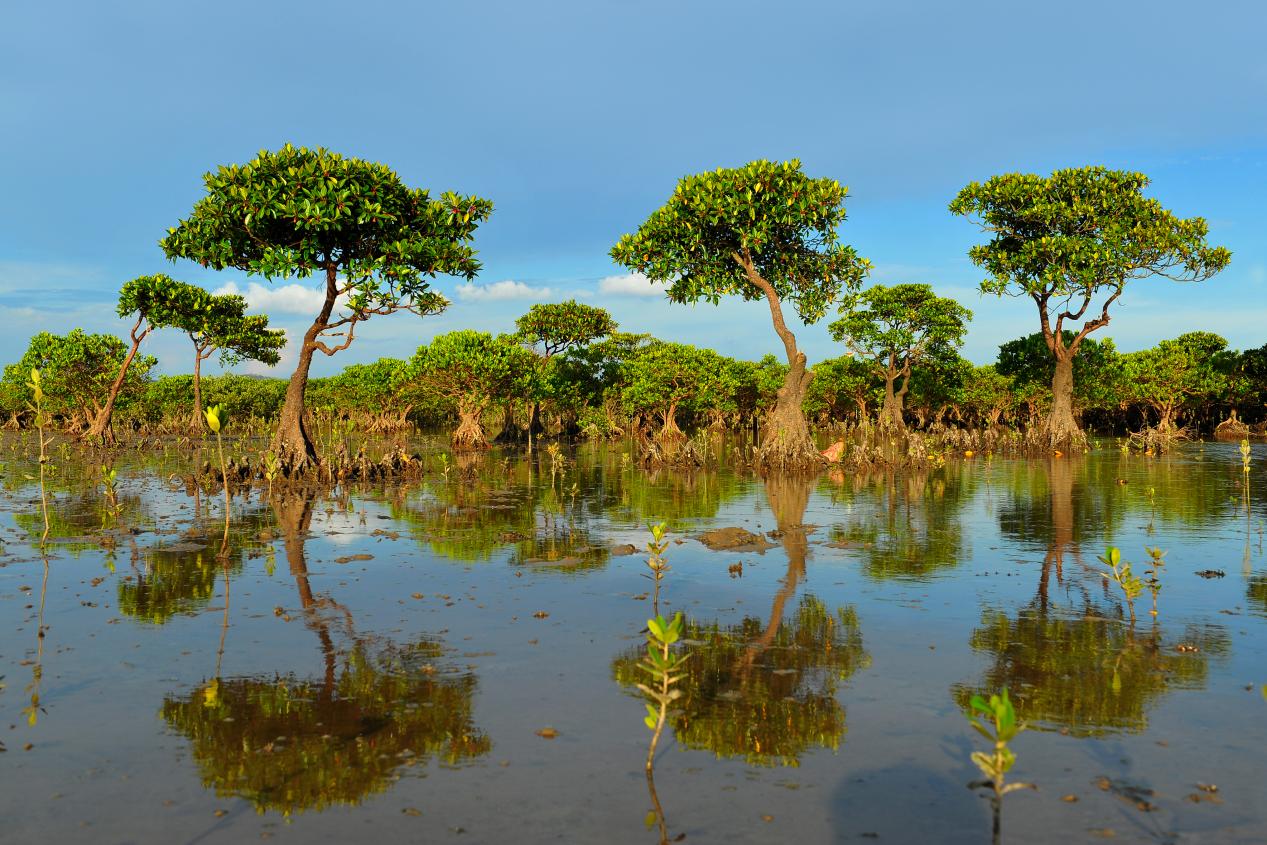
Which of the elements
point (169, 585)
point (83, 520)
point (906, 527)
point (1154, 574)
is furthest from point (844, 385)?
point (169, 585)

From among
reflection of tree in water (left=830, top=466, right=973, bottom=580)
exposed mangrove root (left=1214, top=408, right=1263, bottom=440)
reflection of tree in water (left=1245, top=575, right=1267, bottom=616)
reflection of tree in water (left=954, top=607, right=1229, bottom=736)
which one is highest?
exposed mangrove root (left=1214, top=408, right=1263, bottom=440)

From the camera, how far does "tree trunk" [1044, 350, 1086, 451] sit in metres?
34.4

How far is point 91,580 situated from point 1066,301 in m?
38.8

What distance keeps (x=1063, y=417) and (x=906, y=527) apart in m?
27.0

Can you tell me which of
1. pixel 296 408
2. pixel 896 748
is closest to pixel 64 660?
pixel 896 748

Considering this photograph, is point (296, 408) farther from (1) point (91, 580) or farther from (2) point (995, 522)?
(2) point (995, 522)

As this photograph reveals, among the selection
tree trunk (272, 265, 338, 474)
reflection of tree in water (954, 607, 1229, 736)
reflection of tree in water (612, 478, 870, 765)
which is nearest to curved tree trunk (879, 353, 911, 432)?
tree trunk (272, 265, 338, 474)

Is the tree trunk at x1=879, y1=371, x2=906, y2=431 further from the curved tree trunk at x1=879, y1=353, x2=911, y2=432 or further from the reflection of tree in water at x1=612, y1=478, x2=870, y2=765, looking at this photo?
the reflection of tree in water at x1=612, y1=478, x2=870, y2=765

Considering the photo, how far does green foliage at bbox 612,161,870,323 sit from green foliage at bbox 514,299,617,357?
2056 centimetres

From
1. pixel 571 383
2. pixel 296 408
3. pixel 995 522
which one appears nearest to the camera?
pixel 995 522

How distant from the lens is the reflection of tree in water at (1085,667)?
5.19 meters

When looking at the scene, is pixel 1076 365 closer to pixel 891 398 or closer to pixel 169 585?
pixel 891 398

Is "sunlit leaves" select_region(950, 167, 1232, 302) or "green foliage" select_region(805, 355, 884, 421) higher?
"sunlit leaves" select_region(950, 167, 1232, 302)

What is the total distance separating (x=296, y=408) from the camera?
877 inches
